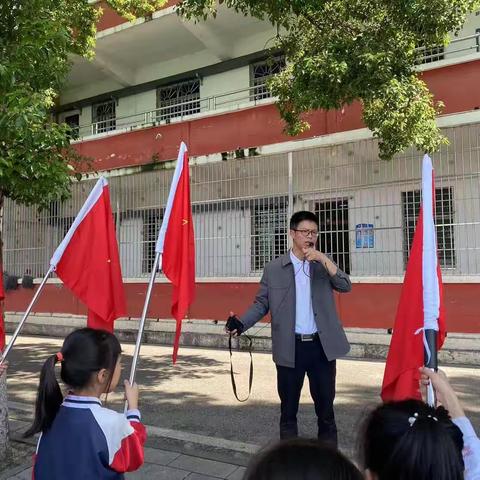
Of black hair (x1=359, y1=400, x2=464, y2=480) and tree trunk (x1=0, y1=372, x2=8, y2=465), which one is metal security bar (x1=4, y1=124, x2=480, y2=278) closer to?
tree trunk (x1=0, y1=372, x2=8, y2=465)

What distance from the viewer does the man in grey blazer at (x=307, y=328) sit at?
3381mm

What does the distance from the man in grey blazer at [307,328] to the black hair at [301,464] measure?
7.52ft

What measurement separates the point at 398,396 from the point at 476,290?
19.2 feet

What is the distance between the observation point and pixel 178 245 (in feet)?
11.2

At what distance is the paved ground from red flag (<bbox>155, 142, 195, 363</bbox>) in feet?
3.68

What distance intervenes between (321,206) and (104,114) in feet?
26.7

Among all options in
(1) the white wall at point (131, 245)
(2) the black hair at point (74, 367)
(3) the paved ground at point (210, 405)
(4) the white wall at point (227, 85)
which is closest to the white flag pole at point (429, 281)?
(3) the paved ground at point (210, 405)

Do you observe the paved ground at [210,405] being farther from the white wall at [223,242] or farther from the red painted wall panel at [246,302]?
the white wall at [223,242]

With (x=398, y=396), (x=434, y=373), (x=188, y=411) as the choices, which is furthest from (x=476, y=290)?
(x=434, y=373)

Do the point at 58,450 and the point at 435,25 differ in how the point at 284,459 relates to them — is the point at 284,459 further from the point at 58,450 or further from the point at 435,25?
the point at 435,25

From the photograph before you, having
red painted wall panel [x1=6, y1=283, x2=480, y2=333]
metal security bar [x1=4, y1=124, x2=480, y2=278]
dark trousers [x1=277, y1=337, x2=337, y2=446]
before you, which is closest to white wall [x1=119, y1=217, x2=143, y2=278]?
metal security bar [x1=4, y1=124, x2=480, y2=278]

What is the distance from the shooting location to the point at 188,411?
214 inches

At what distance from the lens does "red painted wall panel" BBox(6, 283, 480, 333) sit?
25.5 ft

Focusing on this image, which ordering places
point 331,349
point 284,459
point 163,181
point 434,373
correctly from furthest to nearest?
1. point 163,181
2. point 331,349
3. point 434,373
4. point 284,459
